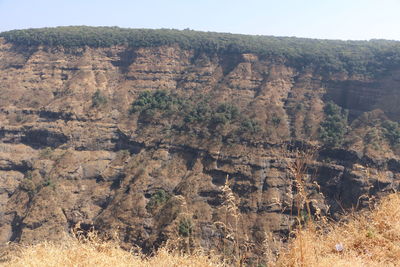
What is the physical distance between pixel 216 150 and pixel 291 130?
10402 millimetres

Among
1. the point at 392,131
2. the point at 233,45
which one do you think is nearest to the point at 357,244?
the point at 392,131

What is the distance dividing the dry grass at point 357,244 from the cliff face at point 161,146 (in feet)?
62.0

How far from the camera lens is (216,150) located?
1436 inches

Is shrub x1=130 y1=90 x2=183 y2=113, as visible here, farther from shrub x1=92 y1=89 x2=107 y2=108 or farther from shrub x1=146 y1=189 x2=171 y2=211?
shrub x1=146 y1=189 x2=171 y2=211

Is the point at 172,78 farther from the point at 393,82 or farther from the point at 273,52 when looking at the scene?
the point at 393,82

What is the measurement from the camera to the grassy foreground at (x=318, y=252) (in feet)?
16.2

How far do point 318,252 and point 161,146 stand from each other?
3450 cm

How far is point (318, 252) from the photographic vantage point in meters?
5.22

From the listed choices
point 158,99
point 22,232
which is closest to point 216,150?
point 158,99

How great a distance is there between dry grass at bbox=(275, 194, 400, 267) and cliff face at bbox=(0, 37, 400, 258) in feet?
62.0

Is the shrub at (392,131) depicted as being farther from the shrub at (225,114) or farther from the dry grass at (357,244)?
the dry grass at (357,244)

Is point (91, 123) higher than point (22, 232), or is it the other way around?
point (91, 123)

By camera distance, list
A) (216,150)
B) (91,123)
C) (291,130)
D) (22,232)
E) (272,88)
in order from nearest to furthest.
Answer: (22,232) < (216,150) < (291,130) < (91,123) < (272,88)

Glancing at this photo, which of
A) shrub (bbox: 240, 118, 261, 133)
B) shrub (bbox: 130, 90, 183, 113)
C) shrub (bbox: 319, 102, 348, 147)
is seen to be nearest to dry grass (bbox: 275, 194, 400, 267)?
shrub (bbox: 240, 118, 261, 133)
